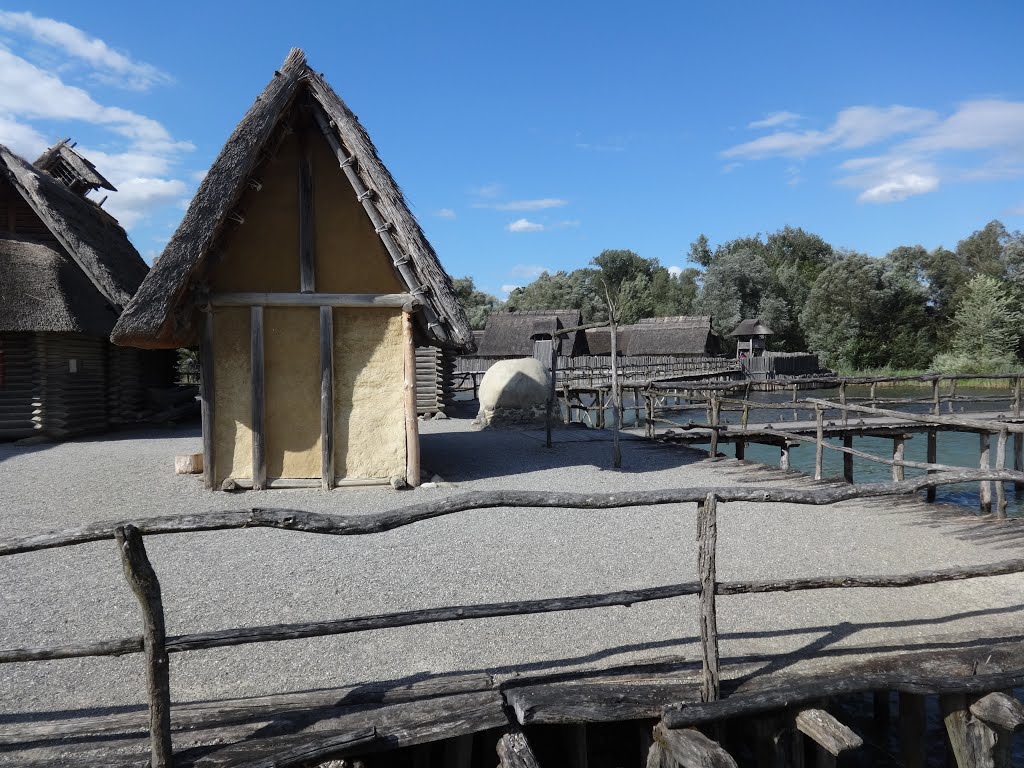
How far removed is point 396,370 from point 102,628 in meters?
4.84

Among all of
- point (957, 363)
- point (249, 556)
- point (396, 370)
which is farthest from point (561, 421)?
point (957, 363)

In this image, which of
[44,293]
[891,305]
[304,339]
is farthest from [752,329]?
[44,293]

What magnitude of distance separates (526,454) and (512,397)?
496 cm

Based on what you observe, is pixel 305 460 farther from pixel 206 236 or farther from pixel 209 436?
pixel 206 236

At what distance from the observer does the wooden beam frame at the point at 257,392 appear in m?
8.39

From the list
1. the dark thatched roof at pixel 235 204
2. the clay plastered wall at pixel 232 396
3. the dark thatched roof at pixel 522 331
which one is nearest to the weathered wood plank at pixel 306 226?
the dark thatched roof at pixel 235 204

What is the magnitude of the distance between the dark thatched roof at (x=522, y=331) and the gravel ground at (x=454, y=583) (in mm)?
23272

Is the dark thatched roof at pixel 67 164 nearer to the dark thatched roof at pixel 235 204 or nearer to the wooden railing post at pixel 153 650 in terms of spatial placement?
the dark thatched roof at pixel 235 204

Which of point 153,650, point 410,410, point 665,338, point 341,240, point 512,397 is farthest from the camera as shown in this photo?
point 665,338

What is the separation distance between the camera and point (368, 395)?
8.66 metres

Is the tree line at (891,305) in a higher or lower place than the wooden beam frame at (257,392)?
higher

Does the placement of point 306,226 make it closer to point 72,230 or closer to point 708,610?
point 708,610

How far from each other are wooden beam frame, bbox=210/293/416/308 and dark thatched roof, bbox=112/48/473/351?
230mm

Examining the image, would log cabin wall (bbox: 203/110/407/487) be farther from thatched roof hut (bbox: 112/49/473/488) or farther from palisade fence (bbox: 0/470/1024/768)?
palisade fence (bbox: 0/470/1024/768)
